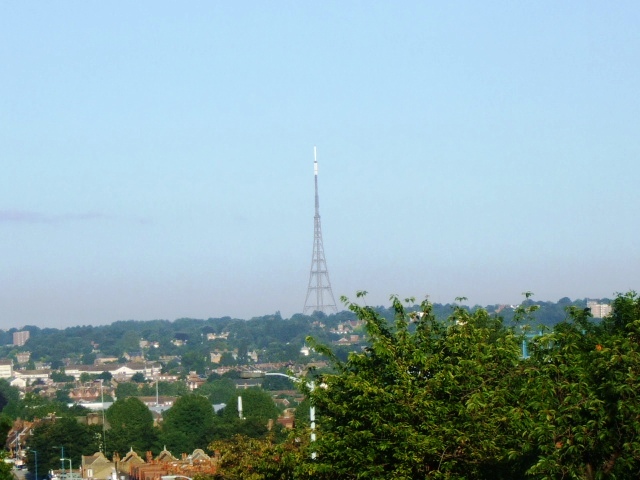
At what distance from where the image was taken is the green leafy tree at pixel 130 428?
105525 mm

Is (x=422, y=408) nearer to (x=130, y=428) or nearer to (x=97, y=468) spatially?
(x=97, y=468)

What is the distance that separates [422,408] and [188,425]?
94941 millimetres

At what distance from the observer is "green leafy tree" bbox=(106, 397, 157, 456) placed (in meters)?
106

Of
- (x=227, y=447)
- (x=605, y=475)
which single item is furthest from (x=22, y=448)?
(x=605, y=475)

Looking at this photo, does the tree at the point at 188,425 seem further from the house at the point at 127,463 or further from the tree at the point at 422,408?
the tree at the point at 422,408

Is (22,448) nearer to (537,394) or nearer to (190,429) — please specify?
(190,429)

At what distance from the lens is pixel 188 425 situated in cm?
11681

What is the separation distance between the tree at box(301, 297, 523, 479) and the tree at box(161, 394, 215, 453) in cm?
8180

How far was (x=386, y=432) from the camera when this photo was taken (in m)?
23.6

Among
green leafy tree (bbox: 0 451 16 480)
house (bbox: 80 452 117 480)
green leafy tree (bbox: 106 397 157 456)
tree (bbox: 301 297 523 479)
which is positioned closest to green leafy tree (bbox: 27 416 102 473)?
green leafy tree (bbox: 106 397 157 456)

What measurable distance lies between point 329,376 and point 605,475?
26.5 feet

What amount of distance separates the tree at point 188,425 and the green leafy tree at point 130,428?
1.47 meters

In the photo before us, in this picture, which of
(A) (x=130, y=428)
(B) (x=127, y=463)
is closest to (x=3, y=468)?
(B) (x=127, y=463)

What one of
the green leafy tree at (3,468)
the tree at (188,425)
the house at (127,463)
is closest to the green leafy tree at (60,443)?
the house at (127,463)
